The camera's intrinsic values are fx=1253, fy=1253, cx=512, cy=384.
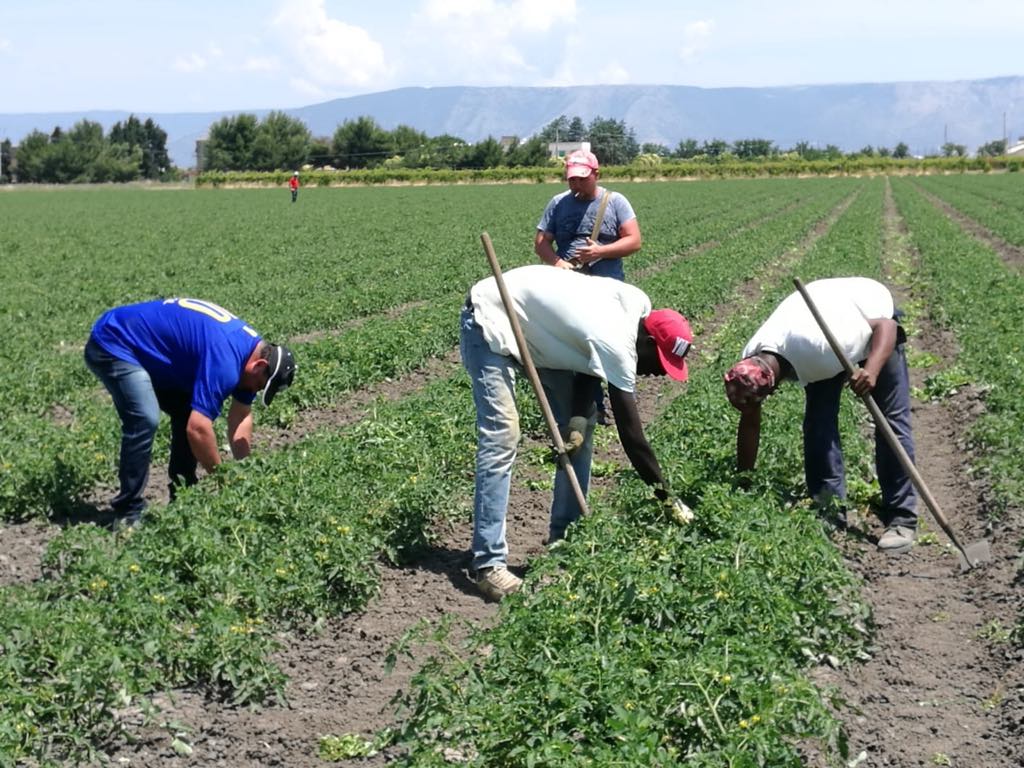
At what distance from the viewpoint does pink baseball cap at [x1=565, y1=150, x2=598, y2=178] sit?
27.0 feet

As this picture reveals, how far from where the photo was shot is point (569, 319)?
597cm

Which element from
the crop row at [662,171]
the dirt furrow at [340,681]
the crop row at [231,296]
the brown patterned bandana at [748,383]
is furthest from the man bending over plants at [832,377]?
the crop row at [662,171]

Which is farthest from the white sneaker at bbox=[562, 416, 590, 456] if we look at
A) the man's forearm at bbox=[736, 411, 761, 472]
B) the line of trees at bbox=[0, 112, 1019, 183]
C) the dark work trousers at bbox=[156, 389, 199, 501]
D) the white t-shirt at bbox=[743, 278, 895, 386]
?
the line of trees at bbox=[0, 112, 1019, 183]

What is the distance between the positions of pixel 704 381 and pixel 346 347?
378 cm

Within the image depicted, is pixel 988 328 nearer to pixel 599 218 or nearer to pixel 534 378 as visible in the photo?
pixel 599 218

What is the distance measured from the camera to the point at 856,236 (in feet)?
87.4

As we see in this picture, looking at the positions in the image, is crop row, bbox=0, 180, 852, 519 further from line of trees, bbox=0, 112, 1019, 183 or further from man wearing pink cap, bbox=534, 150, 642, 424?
line of trees, bbox=0, 112, 1019, 183

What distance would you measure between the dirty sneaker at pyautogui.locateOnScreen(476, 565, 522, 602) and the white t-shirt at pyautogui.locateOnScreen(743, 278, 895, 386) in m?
1.72

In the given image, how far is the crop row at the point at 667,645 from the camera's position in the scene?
4.07 m

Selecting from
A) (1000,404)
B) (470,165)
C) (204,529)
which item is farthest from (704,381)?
(470,165)

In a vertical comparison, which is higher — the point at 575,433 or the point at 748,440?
the point at 575,433

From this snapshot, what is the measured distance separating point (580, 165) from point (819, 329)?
231cm

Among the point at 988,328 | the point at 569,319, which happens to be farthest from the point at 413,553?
the point at 988,328

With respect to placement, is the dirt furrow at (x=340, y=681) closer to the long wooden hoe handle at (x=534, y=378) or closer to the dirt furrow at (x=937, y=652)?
the long wooden hoe handle at (x=534, y=378)
